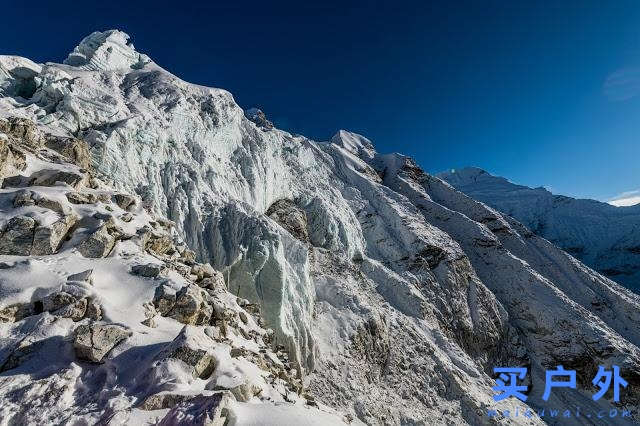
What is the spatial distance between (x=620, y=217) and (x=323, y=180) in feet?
278

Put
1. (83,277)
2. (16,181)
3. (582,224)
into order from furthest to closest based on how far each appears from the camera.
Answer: (582,224), (16,181), (83,277)

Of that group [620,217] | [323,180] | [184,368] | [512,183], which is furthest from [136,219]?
[512,183]

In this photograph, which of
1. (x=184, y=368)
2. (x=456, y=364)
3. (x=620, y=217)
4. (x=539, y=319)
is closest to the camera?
(x=184, y=368)

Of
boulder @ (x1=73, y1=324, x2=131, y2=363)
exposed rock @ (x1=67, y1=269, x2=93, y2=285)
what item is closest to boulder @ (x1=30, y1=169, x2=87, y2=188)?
exposed rock @ (x1=67, y1=269, x2=93, y2=285)

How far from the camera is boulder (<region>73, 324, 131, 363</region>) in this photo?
10.7 meters

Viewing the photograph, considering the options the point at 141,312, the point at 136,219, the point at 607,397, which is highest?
the point at 136,219

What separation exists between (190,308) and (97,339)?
3652mm

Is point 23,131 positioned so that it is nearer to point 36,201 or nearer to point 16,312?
point 36,201

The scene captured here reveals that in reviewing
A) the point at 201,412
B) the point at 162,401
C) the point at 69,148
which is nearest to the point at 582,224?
the point at 69,148

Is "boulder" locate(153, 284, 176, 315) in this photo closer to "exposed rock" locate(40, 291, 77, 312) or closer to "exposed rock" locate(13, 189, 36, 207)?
"exposed rock" locate(40, 291, 77, 312)

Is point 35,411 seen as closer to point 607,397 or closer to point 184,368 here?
point 184,368

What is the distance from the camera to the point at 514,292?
1906 inches

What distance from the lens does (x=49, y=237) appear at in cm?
1484

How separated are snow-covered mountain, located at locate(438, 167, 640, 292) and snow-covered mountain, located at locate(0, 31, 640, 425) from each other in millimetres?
39870
